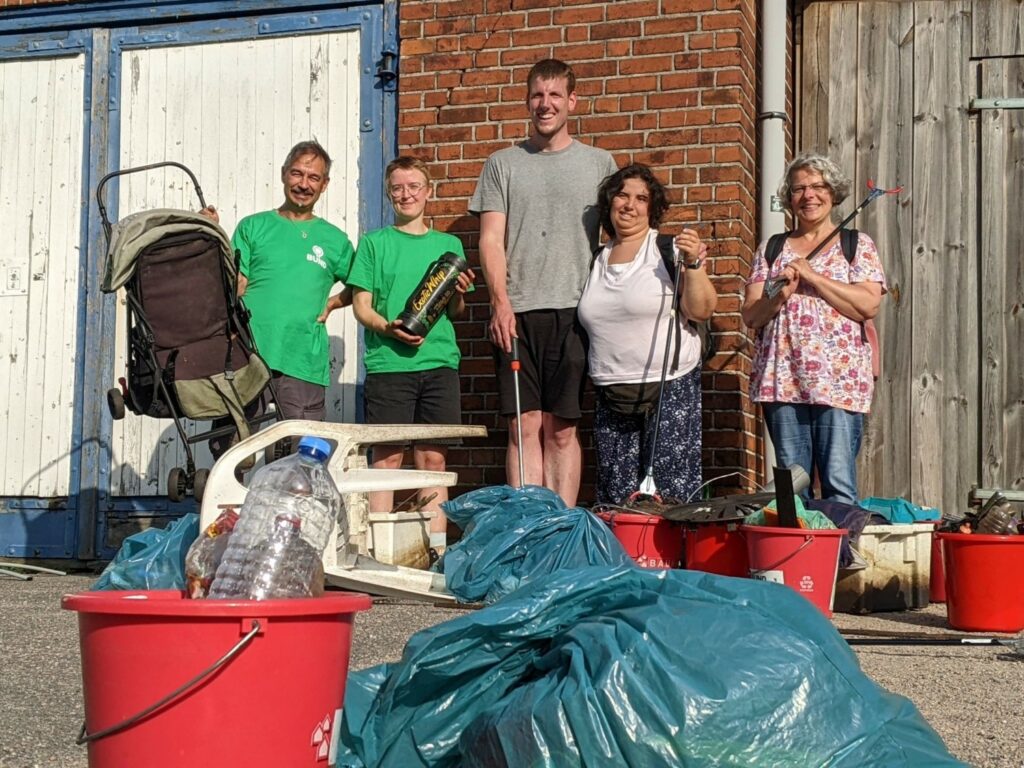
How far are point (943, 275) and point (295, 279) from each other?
327 cm

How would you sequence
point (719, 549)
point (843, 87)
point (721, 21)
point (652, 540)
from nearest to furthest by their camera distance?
point (719, 549)
point (652, 540)
point (721, 21)
point (843, 87)

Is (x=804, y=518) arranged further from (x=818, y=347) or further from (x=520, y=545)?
(x=520, y=545)

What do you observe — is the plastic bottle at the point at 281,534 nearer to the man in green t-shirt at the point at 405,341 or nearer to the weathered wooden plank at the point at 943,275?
the man in green t-shirt at the point at 405,341

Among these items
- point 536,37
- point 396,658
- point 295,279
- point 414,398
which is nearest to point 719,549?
point 396,658

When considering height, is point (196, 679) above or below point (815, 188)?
below

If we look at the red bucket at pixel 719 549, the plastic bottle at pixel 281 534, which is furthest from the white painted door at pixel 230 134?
the plastic bottle at pixel 281 534

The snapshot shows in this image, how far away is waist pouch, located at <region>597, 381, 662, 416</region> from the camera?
5598 millimetres

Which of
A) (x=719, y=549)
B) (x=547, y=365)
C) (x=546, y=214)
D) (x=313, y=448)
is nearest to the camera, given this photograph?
(x=313, y=448)

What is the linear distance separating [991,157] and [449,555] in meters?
3.62

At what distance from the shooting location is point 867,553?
5.30 m

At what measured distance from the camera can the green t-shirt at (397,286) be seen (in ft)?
19.8

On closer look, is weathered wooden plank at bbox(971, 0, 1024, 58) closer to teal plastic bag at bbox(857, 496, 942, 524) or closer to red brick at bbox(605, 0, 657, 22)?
red brick at bbox(605, 0, 657, 22)

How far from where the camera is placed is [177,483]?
557 centimetres

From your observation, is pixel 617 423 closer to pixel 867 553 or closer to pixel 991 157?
pixel 867 553
